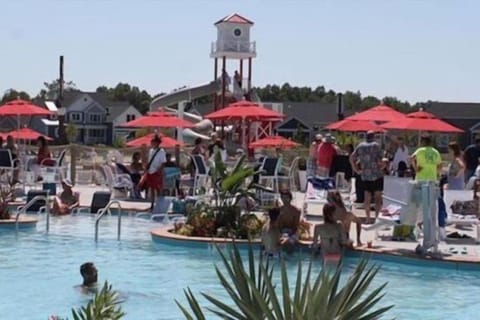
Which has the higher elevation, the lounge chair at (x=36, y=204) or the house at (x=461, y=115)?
the house at (x=461, y=115)

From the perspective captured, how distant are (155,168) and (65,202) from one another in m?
1.69

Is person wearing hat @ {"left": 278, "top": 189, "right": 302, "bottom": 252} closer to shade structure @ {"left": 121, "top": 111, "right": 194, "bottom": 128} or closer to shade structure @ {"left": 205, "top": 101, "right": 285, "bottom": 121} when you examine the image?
shade structure @ {"left": 205, "top": 101, "right": 285, "bottom": 121}

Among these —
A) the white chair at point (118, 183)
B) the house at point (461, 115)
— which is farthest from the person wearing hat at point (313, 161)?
the house at point (461, 115)

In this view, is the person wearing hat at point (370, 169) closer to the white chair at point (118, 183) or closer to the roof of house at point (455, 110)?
the white chair at point (118, 183)

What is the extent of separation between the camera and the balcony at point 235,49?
41.1m

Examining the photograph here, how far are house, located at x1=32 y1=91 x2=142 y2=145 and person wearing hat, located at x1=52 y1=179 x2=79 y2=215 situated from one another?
67.2 m

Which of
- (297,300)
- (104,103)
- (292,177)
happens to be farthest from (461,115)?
(297,300)

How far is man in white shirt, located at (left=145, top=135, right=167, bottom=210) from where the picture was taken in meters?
17.0

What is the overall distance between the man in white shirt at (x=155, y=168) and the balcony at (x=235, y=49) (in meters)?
23.9

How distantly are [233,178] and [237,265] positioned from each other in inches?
394

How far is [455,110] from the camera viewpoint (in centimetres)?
7025

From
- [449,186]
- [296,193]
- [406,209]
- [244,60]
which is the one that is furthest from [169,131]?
[406,209]

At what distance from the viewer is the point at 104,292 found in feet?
9.80

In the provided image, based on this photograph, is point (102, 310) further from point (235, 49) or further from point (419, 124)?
point (235, 49)
